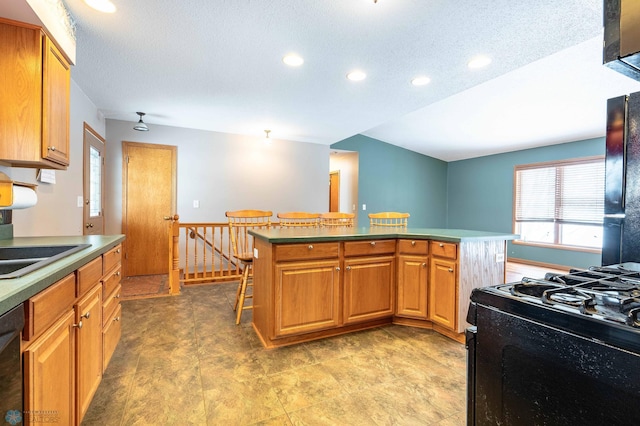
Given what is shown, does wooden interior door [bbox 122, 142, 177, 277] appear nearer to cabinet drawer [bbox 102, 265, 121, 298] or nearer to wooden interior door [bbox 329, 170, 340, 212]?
cabinet drawer [bbox 102, 265, 121, 298]

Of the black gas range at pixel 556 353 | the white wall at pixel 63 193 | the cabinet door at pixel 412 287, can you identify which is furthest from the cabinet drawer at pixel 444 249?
the white wall at pixel 63 193

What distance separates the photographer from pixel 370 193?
6684mm

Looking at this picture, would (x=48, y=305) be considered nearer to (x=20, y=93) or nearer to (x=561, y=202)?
(x=20, y=93)

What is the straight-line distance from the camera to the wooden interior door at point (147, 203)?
4.38 metres

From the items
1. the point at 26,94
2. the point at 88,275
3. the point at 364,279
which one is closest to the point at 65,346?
the point at 88,275

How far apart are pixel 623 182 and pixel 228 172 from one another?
4727 millimetres

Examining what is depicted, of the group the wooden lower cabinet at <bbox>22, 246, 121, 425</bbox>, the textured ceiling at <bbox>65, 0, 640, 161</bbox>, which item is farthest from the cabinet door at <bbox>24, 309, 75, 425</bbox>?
the textured ceiling at <bbox>65, 0, 640, 161</bbox>

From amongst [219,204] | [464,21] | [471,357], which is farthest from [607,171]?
[219,204]

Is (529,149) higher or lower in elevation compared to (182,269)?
higher

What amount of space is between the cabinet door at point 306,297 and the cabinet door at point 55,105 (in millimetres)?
1544

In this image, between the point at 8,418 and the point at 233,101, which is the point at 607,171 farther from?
the point at 233,101

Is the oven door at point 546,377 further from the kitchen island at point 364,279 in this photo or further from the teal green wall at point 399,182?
the teal green wall at point 399,182

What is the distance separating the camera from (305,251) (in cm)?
227

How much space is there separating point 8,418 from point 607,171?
2643mm
